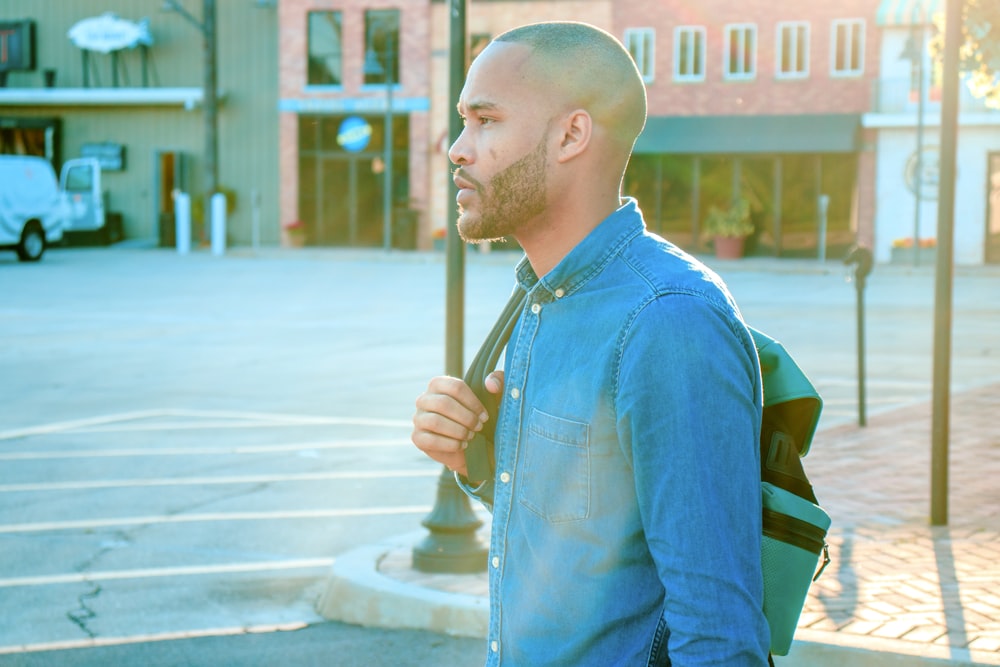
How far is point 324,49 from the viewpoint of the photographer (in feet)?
141

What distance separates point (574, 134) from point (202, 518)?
5.97 meters

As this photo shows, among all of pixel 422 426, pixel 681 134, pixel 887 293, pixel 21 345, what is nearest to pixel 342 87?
pixel 681 134

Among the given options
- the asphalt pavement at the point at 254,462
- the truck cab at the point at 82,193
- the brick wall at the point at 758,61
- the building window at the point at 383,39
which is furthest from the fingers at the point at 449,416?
the building window at the point at 383,39

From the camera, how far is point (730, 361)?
73.9 inches

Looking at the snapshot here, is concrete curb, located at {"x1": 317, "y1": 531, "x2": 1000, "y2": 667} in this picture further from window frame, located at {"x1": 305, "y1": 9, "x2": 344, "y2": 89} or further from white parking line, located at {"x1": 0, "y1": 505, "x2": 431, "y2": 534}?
window frame, located at {"x1": 305, "y1": 9, "x2": 344, "y2": 89}

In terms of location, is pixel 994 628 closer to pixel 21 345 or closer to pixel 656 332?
pixel 656 332

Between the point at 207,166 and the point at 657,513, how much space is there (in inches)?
1586

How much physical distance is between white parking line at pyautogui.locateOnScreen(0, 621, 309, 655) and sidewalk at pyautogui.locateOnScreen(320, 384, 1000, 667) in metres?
0.28

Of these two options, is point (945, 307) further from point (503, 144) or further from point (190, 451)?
point (190, 451)

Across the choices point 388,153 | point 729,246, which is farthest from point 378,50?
point 729,246

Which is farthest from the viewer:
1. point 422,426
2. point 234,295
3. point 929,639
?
point 234,295

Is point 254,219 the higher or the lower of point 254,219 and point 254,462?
the higher

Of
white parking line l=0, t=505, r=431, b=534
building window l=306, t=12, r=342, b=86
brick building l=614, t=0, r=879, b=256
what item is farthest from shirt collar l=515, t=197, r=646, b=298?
building window l=306, t=12, r=342, b=86

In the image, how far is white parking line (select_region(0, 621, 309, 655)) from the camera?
5.45 metres
